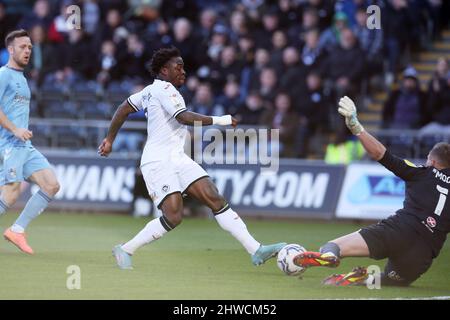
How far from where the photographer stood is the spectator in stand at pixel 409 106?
71.7 feet

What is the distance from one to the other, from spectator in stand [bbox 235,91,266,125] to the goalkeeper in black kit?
438 inches

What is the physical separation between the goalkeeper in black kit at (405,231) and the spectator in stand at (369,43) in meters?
11.9

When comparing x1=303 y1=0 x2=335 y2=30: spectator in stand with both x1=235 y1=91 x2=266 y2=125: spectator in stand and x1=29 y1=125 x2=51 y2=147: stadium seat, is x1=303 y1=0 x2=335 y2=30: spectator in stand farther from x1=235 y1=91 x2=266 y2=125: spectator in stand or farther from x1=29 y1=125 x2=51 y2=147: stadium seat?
x1=29 y1=125 x2=51 y2=147: stadium seat

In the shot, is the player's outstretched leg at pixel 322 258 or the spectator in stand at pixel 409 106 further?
the spectator in stand at pixel 409 106

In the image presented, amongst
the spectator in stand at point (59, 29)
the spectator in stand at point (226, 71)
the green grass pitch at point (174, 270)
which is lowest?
the green grass pitch at point (174, 270)

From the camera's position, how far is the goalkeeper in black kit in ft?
36.4

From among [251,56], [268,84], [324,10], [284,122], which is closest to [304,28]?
[324,10]

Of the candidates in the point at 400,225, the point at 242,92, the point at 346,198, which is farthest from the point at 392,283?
the point at 242,92

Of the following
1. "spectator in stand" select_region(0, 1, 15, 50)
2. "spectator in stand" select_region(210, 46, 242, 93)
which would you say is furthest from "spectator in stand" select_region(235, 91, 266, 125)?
"spectator in stand" select_region(0, 1, 15, 50)

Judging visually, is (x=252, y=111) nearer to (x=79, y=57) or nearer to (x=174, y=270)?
(x=79, y=57)

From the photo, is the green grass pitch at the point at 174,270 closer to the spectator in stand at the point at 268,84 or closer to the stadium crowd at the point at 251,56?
the stadium crowd at the point at 251,56

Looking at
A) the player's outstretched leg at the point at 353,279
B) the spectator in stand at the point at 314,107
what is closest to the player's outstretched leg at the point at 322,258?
the player's outstretched leg at the point at 353,279

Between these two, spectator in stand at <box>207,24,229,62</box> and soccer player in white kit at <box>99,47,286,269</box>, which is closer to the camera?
soccer player in white kit at <box>99,47,286,269</box>
